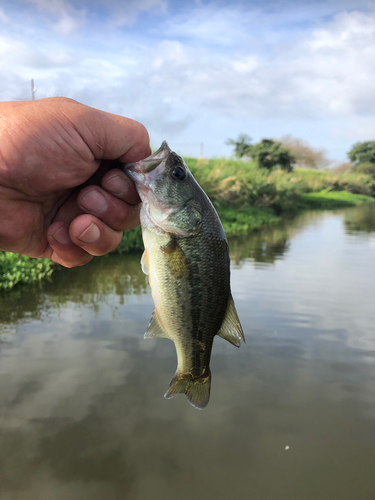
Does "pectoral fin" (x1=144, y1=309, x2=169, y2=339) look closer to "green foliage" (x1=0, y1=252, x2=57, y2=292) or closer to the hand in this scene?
the hand

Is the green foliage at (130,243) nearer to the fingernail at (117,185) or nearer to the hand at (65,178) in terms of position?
the hand at (65,178)

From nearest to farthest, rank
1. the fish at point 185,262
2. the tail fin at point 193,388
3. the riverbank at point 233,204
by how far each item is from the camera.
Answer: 1. the fish at point 185,262
2. the tail fin at point 193,388
3. the riverbank at point 233,204

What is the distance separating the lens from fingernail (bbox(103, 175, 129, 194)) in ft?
8.80

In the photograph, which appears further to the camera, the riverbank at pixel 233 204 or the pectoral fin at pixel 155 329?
the riverbank at pixel 233 204

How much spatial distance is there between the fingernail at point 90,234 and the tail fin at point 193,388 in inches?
44.5

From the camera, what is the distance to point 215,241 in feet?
7.09

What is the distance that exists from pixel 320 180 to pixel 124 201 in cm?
5450

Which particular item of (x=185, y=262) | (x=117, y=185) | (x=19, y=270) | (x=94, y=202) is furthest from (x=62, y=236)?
(x=19, y=270)

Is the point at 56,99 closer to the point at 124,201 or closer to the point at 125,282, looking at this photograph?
the point at 124,201

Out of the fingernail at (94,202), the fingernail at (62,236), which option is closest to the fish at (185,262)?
the fingernail at (94,202)

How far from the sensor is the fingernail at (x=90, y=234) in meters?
2.76

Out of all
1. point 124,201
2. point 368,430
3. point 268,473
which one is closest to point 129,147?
point 124,201

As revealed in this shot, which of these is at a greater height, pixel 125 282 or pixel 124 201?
pixel 124 201

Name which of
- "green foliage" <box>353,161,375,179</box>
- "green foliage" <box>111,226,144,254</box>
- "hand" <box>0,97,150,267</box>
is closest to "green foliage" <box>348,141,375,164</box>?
"green foliage" <box>353,161,375,179</box>
